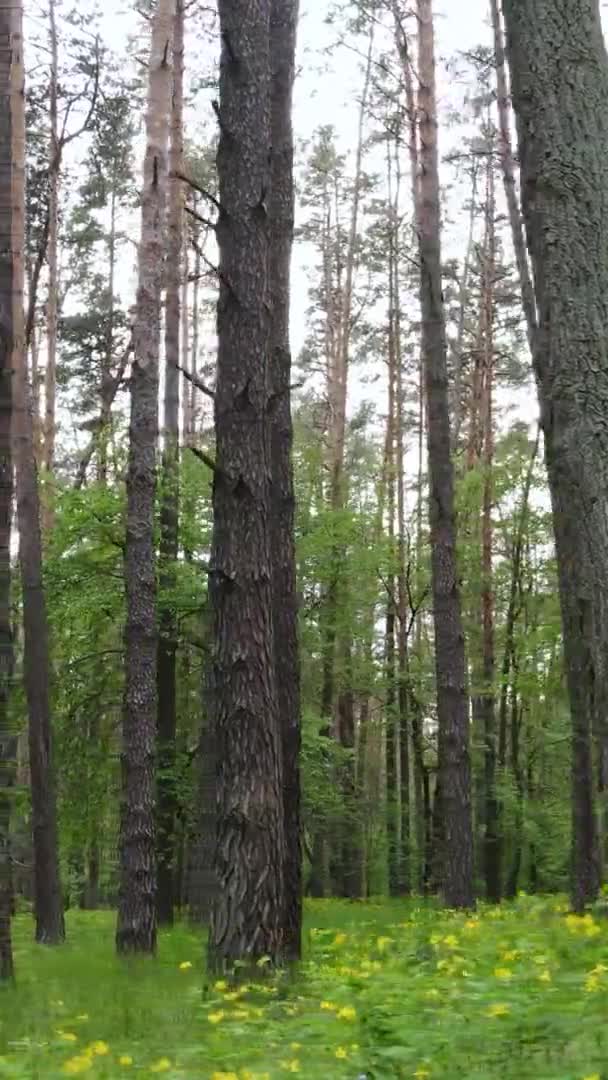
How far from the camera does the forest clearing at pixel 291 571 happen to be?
416 centimetres

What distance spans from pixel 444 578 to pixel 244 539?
19.7 ft

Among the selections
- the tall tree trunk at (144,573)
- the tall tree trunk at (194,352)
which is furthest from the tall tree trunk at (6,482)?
the tall tree trunk at (194,352)

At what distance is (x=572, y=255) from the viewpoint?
4168 mm

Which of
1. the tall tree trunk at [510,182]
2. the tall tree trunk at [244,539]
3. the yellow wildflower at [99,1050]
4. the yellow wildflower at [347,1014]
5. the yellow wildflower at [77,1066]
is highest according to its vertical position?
the tall tree trunk at [510,182]

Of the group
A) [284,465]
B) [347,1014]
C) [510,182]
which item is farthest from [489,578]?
[347,1014]

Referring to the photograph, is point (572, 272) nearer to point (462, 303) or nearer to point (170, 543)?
point (170, 543)

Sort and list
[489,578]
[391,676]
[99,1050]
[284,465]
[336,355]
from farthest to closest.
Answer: [336,355] → [391,676] → [489,578] → [284,465] → [99,1050]

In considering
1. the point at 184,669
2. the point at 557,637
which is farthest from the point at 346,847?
the point at 184,669

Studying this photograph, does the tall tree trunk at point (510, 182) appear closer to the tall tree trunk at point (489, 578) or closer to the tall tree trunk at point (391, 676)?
the tall tree trunk at point (489, 578)

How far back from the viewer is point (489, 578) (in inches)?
828

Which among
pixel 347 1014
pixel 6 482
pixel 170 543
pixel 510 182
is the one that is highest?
pixel 510 182

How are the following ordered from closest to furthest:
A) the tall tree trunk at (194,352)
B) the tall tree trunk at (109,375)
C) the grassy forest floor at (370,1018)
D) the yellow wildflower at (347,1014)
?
the grassy forest floor at (370,1018) < the yellow wildflower at (347,1014) < the tall tree trunk at (109,375) < the tall tree trunk at (194,352)

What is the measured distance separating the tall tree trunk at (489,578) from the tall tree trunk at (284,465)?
13662 millimetres

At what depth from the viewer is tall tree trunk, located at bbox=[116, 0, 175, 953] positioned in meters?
10.3
